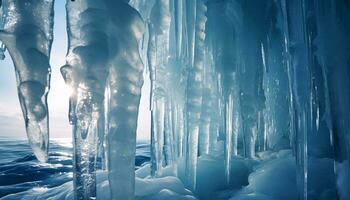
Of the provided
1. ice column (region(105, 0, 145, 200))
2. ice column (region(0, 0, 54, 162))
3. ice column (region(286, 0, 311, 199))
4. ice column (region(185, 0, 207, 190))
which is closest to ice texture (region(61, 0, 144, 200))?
ice column (region(105, 0, 145, 200))

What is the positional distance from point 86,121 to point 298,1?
353 cm

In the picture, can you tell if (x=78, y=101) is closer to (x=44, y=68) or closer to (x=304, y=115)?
(x=44, y=68)

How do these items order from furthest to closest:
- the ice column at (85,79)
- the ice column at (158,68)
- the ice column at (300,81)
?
the ice column at (158,68)
the ice column at (300,81)
the ice column at (85,79)

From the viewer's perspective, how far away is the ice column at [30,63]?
8.61 ft

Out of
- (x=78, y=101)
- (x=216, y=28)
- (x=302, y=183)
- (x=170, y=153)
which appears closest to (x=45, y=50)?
(x=78, y=101)

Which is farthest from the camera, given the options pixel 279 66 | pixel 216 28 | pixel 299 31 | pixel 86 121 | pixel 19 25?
pixel 279 66

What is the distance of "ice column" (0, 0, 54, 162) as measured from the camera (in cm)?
262

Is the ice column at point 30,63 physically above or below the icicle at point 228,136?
above

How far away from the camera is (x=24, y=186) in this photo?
294 inches

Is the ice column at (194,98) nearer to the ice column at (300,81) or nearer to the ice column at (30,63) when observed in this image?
the ice column at (300,81)

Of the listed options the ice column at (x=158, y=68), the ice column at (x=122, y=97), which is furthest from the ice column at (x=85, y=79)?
the ice column at (x=158, y=68)

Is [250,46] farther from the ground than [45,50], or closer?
farther from the ground

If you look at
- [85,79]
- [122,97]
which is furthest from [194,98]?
[85,79]

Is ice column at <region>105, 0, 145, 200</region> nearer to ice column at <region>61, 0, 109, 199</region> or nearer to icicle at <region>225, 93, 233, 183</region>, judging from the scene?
ice column at <region>61, 0, 109, 199</region>
